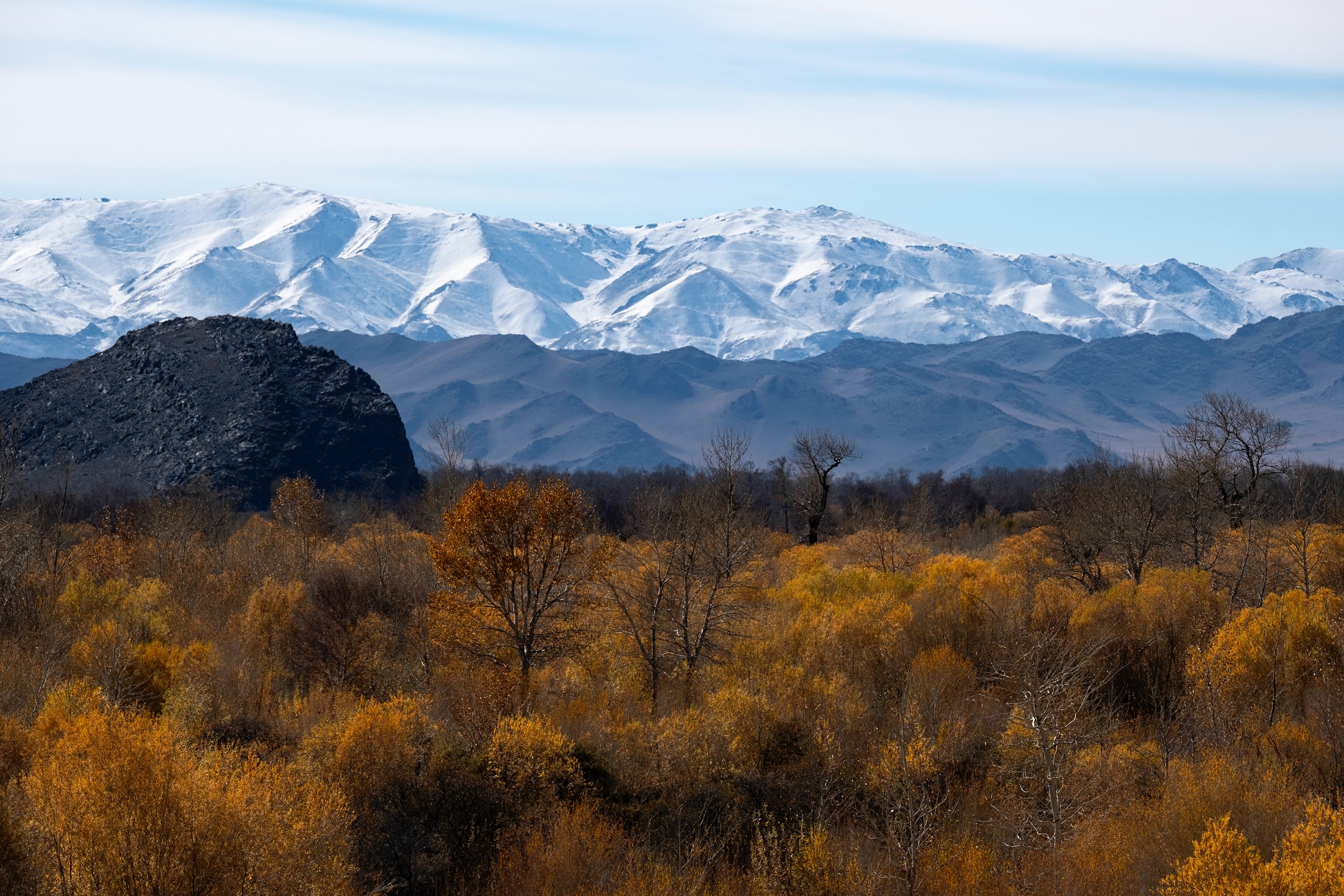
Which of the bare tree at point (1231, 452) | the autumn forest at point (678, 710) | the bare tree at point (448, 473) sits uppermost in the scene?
the bare tree at point (1231, 452)

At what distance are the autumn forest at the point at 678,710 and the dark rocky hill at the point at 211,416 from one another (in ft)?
196

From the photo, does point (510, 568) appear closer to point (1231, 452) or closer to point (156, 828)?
point (156, 828)

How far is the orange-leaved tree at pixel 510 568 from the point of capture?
33469mm

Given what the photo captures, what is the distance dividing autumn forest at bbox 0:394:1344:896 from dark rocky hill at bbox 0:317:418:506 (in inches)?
2347

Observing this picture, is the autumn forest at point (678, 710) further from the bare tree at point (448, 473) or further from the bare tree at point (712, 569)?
the bare tree at point (448, 473)

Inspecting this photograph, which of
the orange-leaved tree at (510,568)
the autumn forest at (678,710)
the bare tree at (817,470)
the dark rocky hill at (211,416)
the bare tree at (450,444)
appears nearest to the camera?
the autumn forest at (678,710)

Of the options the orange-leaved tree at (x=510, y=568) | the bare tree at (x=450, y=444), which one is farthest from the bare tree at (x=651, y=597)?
the bare tree at (x=450, y=444)

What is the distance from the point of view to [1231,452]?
53.0m

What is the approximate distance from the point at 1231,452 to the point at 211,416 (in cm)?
9711

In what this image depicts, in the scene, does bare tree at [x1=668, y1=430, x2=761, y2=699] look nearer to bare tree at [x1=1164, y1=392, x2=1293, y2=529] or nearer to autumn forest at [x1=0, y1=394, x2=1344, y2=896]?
autumn forest at [x1=0, y1=394, x2=1344, y2=896]

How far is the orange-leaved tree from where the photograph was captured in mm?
33469

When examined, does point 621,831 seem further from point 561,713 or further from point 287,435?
point 287,435

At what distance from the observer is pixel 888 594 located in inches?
1651

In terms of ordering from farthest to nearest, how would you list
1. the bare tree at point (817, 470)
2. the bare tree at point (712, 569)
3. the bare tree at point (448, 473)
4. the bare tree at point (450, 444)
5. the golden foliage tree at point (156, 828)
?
the bare tree at point (817, 470)
the bare tree at point (450, 444)
the bare tree at point (448, 473)
the bare tree at point (712, 569)
the golden foliage tree at point (156, 828)
